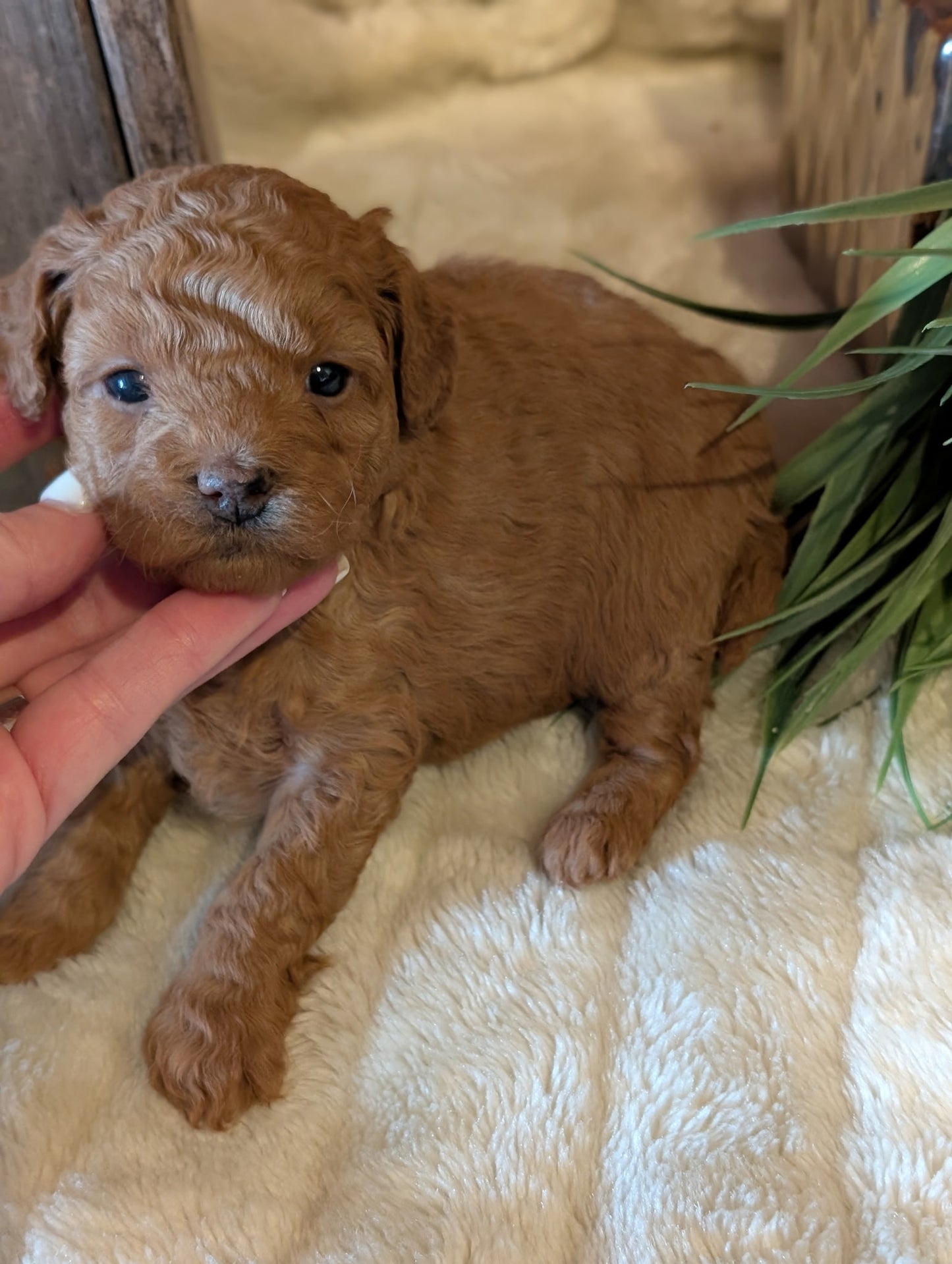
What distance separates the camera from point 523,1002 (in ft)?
5.76

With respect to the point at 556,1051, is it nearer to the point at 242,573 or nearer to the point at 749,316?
the point at 242,573

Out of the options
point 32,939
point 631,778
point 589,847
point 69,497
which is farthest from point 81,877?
point 631,778

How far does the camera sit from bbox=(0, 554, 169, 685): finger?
178cm

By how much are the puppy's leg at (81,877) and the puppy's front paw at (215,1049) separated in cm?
21

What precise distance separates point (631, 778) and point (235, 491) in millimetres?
961

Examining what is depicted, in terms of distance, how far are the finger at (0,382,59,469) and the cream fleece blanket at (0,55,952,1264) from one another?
67 centimetres

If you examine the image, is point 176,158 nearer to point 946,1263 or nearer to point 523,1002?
point 523,1002

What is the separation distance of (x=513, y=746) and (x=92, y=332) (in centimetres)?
108

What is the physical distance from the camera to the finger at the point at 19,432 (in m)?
1.76

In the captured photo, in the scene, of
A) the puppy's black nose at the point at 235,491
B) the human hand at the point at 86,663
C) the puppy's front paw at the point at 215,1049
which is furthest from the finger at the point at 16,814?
the puppy's black nose at the point at 235,491

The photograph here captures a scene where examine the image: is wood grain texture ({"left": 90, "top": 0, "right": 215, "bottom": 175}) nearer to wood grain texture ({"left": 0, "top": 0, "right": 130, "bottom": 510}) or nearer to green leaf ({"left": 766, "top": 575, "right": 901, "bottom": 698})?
wood grain texture ({"left": 0, "top": 0, "right": 130, "bottom": 510})

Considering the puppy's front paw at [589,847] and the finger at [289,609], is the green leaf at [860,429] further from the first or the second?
the finger at [289,609]

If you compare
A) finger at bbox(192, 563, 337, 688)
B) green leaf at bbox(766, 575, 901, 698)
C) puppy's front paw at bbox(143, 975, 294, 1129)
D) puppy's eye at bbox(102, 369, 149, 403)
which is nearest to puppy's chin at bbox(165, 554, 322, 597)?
finger at bbox(192, 563, 337, 688)

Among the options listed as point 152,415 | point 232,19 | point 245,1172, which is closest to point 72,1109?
point 245,1172
